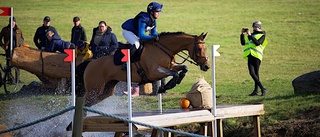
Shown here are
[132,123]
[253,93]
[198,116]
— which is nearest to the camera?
[132,123]

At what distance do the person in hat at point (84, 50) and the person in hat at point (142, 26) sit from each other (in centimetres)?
379

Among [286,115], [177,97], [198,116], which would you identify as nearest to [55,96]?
[177,97]

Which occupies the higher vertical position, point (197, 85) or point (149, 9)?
point (149, 9)

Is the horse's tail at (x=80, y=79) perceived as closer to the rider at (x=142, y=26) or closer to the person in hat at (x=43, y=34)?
the rider at (x=142, y=26)

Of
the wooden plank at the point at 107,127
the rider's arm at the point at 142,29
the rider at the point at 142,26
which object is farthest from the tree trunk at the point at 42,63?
the wooden plank at the point at 107,127

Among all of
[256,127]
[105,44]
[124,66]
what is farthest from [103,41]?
[256,127]

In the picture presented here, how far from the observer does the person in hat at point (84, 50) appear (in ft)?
62.1

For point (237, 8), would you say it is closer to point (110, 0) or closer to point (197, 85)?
point (110, 0)

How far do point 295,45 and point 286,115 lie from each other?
9.23 m

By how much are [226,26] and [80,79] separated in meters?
9.60

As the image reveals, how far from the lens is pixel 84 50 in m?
19.1

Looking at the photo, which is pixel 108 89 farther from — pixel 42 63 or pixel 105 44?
pixel 42 63

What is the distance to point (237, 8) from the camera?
27.4 m

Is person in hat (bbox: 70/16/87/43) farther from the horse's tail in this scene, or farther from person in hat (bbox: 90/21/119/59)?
the horse's tail
